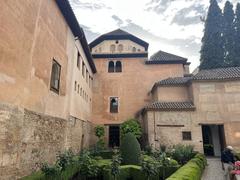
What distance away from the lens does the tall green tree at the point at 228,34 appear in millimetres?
23328

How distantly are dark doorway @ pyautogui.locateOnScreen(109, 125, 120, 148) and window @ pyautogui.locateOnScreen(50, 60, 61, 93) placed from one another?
11.8 metres

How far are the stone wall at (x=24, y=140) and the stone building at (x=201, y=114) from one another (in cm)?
866

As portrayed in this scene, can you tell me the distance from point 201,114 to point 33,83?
1310 centimetres

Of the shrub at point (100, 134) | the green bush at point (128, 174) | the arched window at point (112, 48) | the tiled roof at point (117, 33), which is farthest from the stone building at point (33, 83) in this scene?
the tiled roof at point (117, 33)

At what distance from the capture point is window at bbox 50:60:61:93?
28.9 feet

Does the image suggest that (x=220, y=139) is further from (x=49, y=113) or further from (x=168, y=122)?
(x=49, y=113)

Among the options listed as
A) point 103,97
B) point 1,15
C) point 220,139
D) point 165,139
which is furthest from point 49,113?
point 220,139

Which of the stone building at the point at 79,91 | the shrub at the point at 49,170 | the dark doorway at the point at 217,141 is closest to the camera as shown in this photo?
the stone building at the point at 79,91

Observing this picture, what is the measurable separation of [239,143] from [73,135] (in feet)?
40.5

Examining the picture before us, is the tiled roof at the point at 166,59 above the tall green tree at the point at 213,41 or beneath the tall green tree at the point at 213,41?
beneath

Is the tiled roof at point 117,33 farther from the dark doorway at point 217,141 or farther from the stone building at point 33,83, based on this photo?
the dark doorway at point 217,141

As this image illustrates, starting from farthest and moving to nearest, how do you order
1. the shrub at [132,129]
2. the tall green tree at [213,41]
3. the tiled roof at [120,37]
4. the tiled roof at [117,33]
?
the tall green tree at [213,41]
the tiled roof at [117,33]
the tiled roof at [120,37]
the shrub at [132,129]

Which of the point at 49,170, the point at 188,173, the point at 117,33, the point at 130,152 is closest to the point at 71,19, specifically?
the point at 49,170

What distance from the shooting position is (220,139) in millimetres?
16266
